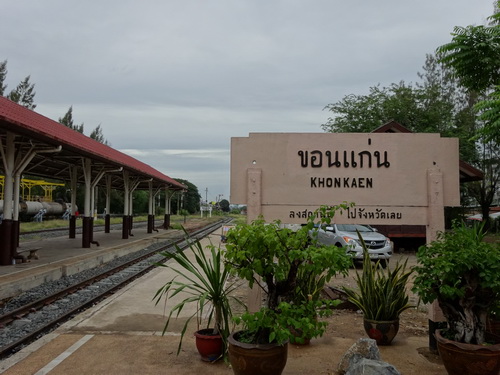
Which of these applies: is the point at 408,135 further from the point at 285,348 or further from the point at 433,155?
the point at 285,348

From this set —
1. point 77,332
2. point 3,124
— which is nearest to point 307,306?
point 77,332

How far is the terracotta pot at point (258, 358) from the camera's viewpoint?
10.9 ft

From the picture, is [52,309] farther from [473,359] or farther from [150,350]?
[473,359]

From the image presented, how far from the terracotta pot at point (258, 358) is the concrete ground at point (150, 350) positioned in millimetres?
707

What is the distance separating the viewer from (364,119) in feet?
87.1

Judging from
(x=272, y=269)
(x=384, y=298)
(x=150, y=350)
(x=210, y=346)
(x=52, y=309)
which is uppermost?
(x=272, y=269)

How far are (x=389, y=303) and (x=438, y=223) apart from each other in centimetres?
120

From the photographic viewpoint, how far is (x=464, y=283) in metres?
3.76

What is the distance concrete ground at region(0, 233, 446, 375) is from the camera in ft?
13.5

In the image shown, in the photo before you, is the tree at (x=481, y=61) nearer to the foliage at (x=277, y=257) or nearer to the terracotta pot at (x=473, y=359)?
the terracotta pot at (x=473, y=359)

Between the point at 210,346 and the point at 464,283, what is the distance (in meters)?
2.71

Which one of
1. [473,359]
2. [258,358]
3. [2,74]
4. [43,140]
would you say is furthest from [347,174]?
[2,74]

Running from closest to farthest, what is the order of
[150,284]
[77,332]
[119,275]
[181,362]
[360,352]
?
[360,352], [181,362], [77,332], [150,284], [119,275]

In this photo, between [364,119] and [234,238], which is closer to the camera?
[234,238]
